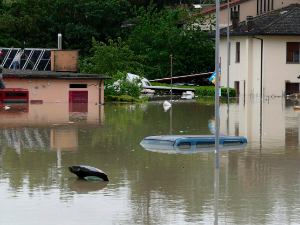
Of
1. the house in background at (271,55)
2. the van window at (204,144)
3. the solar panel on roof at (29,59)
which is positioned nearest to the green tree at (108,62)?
the solar panel on roof at (29,59)

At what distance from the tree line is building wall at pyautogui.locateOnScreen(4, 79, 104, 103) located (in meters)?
21.7

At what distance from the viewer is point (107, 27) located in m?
86.1

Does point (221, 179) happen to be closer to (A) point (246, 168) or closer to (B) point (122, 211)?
(A) point (246, 168)

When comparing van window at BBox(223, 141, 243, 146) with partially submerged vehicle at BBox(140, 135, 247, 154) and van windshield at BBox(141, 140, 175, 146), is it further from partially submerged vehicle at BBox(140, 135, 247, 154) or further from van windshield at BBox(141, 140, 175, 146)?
van windshield at BBox(141, 140, 175, 146)

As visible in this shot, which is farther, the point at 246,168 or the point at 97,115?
the point at 97,115

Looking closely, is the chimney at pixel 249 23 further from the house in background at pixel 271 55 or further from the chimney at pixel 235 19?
the chimney at pixel 235 19

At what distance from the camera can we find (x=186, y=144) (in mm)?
21438

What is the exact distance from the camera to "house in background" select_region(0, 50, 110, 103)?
52031 mm

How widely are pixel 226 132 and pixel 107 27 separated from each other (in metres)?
61.4

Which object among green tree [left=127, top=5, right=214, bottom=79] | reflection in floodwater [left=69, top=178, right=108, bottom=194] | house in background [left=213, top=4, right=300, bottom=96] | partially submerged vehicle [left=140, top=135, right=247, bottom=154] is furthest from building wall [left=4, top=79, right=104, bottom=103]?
reflection in floodwater [left=69, top=178, right=108, bottom=194]

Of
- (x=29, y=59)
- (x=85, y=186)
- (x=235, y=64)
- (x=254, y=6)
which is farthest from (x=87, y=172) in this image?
(x=254, y=6)

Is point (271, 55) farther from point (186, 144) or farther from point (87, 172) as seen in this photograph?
point (87, 172)

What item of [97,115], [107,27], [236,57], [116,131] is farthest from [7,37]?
[116,131]

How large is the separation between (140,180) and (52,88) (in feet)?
129
